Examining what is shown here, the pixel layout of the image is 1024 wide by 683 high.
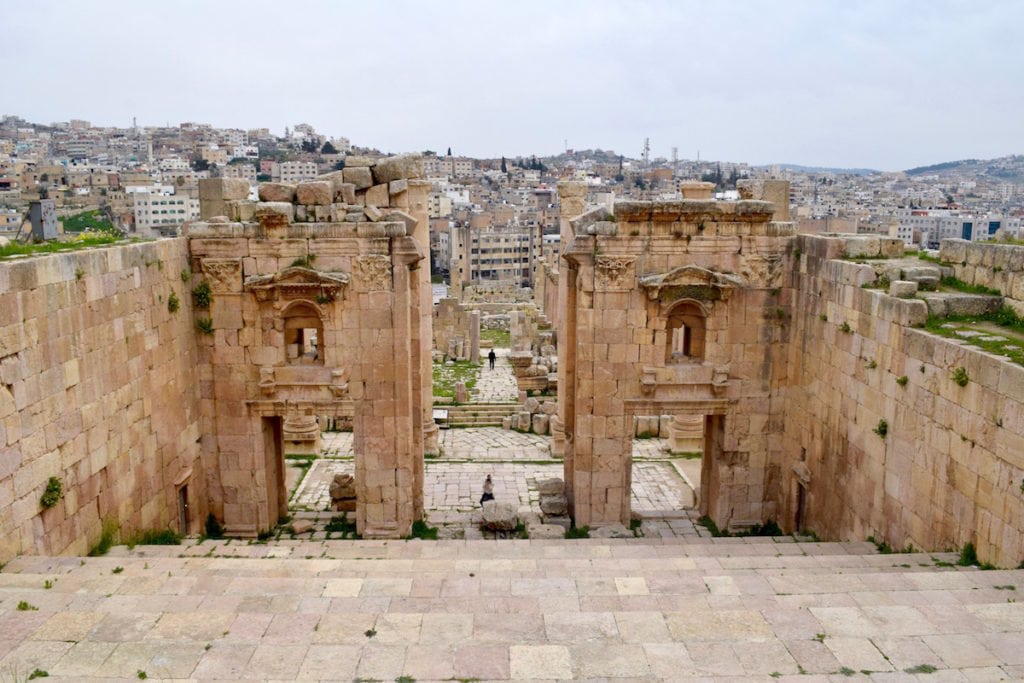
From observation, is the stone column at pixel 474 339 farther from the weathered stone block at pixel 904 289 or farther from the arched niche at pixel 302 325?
the weathered stone block at pixel 904 289

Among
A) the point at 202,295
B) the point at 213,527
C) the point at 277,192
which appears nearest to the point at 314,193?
the point at 277,192

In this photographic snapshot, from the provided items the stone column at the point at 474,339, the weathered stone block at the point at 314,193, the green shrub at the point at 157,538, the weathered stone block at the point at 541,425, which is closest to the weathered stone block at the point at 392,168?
the weathered stone block at the point at 314,193

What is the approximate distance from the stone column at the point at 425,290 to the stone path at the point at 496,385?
536 centimetres

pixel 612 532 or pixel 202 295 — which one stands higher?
pixel 202 295

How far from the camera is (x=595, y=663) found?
6586mm

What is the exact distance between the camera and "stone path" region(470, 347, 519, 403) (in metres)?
26.1

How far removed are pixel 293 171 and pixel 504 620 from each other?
130975mm

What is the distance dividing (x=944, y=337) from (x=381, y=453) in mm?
9085

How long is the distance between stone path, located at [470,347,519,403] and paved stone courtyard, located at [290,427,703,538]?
4.07 m

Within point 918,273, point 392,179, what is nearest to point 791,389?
point 918,273

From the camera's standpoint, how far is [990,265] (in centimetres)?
1138

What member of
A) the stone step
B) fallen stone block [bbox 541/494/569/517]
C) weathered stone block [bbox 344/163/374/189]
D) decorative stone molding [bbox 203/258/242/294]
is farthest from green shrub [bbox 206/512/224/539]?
weathered stone block [bbox 344/163/374/189]

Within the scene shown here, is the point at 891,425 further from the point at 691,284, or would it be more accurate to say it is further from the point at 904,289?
the point at 691,284

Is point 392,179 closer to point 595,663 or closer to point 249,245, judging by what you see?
point 249,245
